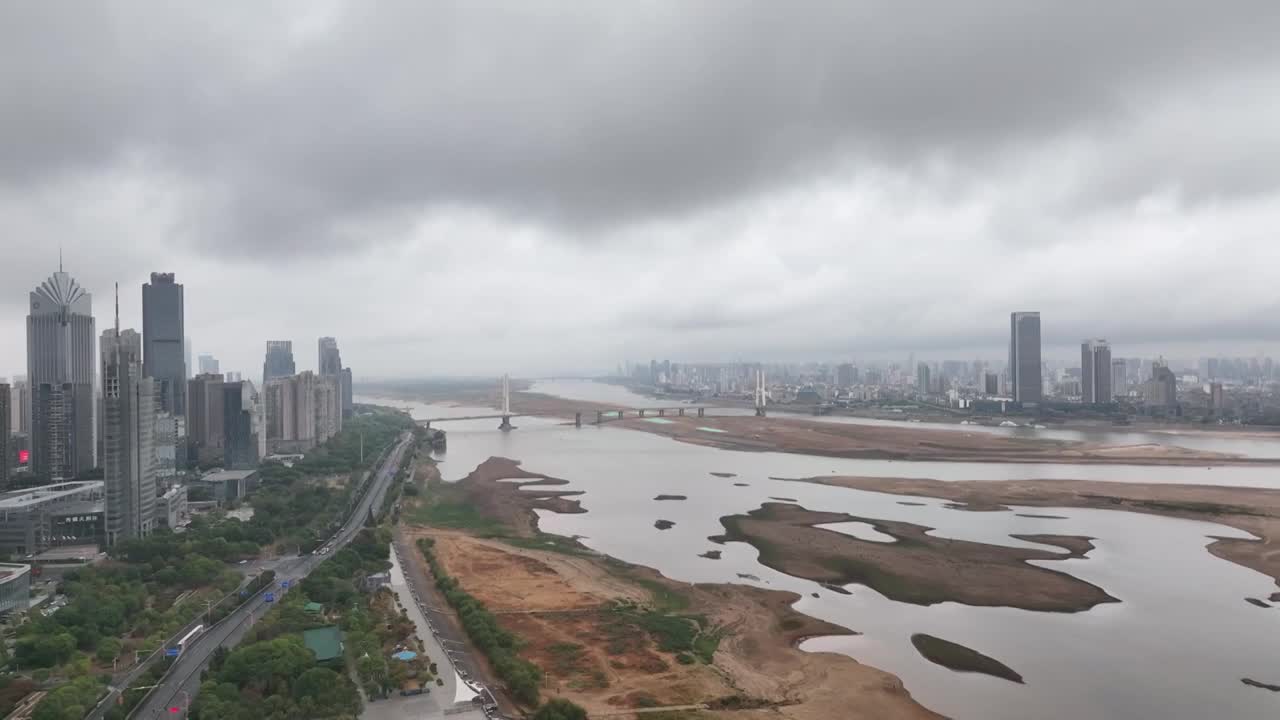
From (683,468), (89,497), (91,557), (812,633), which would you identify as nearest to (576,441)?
(683,468)

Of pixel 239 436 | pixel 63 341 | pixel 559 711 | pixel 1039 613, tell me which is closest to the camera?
pixel 559 711

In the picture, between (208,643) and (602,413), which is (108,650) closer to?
(208,643)

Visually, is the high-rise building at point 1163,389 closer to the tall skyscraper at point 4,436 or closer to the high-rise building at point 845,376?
the high-rise building at point 845,376

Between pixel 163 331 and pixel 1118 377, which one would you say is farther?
pixel 1118 377

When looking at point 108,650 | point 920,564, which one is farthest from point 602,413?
point 108,650

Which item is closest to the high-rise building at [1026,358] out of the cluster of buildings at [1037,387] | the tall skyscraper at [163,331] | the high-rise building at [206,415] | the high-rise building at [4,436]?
the cluster of buildings at [1037,387]

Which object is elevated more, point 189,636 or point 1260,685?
point 189,636

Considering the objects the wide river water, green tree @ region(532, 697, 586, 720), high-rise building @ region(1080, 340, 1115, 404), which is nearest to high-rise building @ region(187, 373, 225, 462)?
the wide river water
